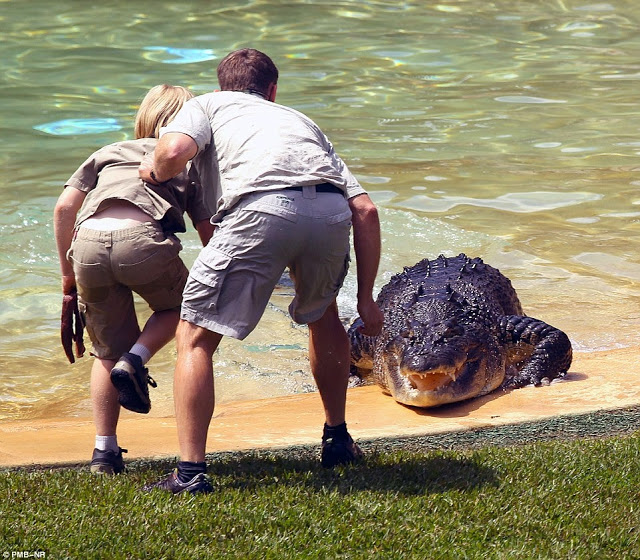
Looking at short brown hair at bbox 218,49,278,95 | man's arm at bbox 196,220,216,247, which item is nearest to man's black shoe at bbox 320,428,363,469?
man's arm at bbox 196,220,216,247

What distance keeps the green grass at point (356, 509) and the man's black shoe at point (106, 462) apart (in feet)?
0.21

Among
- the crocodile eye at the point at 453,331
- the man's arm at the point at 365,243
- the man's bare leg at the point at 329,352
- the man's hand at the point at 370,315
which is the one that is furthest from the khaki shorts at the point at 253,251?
the crocodile eye at the point at 453,331

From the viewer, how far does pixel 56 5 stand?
2241 centimetres

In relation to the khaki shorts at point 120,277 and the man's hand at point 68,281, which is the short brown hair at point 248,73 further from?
the man's hand at point 68,281

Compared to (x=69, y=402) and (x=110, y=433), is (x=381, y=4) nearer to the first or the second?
(x=69, y=402)

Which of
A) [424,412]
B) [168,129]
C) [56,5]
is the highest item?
[168,129]

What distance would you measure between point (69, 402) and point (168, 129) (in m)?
3.11

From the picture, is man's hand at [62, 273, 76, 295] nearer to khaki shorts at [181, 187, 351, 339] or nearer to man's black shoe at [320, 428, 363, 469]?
khaki shorts at [181, 187, 351, 339]

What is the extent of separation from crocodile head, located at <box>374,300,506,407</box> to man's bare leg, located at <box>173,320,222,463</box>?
2098mm

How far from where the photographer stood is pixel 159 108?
15.5 feet

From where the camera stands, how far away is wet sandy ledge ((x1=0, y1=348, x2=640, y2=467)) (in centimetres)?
509

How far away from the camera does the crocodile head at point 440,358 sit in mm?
5988

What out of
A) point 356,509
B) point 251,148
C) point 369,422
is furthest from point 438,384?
point 251,148

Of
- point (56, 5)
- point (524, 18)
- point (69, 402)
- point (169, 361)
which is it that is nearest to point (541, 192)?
point (169, 361)
